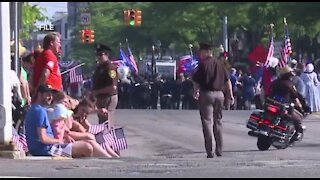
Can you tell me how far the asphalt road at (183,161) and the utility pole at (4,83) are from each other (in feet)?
1.99

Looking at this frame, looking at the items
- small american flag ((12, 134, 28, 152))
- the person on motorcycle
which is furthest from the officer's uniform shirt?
the person on motorcycle

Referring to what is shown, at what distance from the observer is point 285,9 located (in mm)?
46500

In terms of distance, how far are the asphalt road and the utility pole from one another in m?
0.61

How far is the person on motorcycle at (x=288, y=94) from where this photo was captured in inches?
695

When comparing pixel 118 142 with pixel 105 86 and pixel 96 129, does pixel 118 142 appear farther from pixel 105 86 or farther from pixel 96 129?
pixel 105 86

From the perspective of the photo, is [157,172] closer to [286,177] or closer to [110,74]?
[286,177]

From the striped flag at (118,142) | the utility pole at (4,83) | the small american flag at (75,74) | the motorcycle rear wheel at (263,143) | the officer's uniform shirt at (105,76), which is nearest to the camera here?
the utility pole at (4,83)

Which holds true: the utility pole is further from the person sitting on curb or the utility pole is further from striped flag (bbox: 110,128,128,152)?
striped flag (bbox: 110,128,128,152)

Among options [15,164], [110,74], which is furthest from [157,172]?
[110,74]

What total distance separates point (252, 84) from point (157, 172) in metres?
24.1

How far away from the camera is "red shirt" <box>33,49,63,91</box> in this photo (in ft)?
47.1

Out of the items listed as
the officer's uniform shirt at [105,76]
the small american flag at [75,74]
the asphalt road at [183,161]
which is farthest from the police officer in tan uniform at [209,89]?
the small american flag at [75,74]

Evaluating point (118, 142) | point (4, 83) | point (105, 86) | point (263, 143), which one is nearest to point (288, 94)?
point (263, 143)

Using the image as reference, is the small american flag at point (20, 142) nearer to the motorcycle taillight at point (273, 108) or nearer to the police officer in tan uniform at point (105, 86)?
the police officer in tan uniform at point (105, 86)
